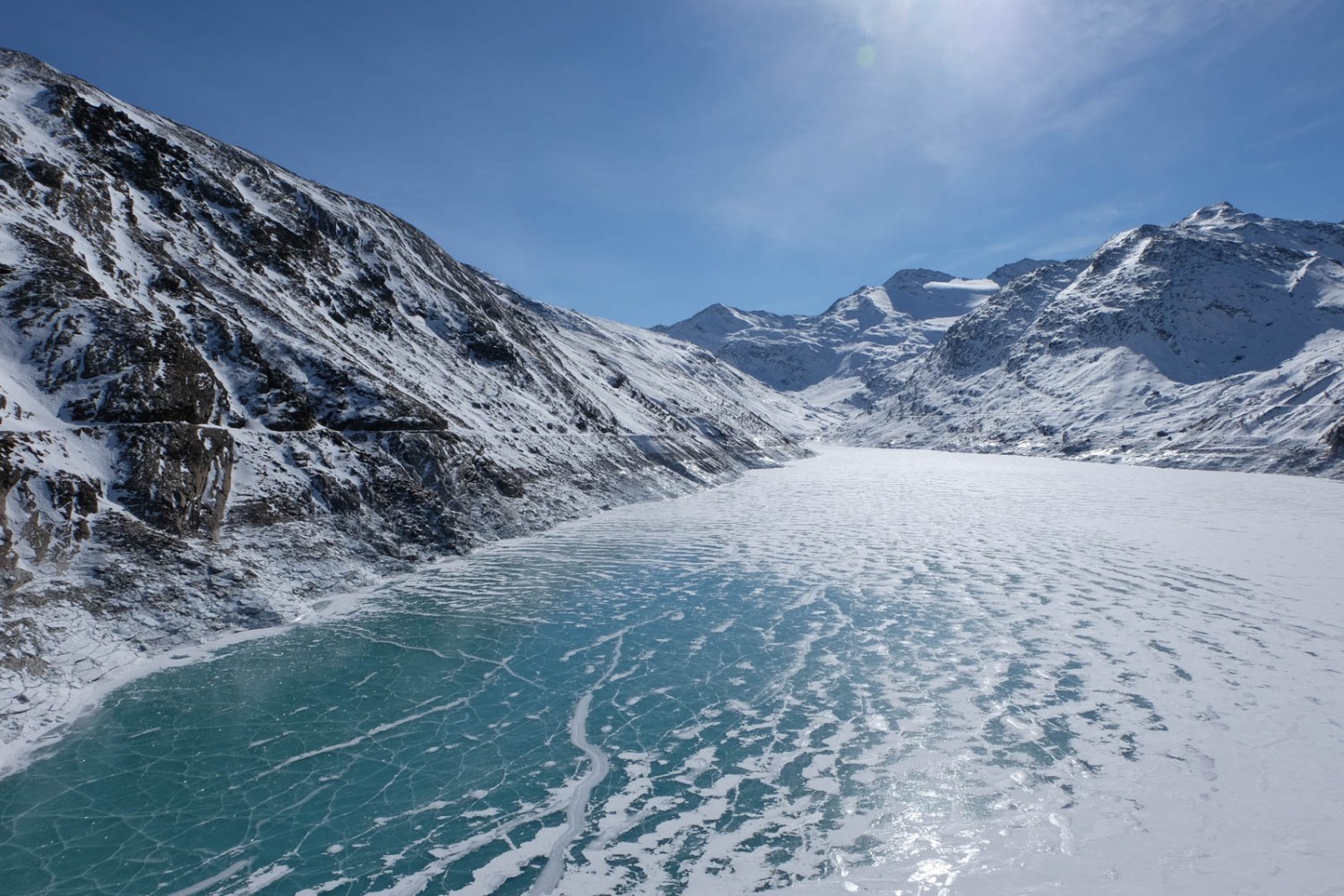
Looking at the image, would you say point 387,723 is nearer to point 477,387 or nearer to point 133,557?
point 133,557

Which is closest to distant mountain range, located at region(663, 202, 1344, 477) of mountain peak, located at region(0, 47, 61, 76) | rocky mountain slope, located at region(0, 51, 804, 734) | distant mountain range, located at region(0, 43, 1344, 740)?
distant mountain range, located at region(0, 43, 1344, 740)

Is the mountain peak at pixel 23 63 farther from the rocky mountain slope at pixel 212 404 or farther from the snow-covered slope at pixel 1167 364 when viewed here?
the snow-covered slope at pixel 1167 364

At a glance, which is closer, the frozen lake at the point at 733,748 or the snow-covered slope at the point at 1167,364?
the frozen lake at the point at 733,748

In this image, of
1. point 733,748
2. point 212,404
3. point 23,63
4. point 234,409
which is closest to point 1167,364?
point 733,748

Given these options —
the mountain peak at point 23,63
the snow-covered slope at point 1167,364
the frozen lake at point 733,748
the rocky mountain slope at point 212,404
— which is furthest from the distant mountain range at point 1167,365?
the mountain peak at point 23,63

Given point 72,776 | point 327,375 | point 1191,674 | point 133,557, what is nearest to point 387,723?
point 72,776

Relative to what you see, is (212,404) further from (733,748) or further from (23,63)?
(23,63)
